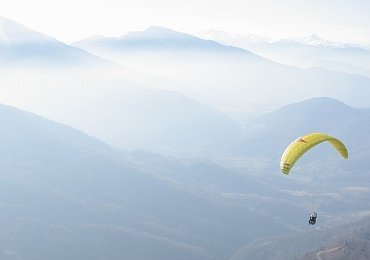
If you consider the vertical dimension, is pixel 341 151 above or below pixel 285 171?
above

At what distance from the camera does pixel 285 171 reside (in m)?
102

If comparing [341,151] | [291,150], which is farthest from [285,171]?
[341,151]

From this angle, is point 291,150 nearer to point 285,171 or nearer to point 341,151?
point 285,171

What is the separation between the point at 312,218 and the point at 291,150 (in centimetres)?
1223

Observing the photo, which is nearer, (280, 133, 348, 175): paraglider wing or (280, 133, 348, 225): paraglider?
(280, 133, 348, 225): paraglider

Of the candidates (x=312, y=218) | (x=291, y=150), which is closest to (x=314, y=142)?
(x=291, y=150)

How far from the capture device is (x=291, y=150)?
102000mm

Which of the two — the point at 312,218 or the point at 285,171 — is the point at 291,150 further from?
the point at 312,218

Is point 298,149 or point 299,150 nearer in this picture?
point 299,150

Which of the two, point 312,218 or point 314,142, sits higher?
point 314,142

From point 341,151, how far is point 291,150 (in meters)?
10.8

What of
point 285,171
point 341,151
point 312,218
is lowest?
point 312,218

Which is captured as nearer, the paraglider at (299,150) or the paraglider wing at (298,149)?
the paraglider at (299,150)

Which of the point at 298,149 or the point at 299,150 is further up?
the point at 298,149
